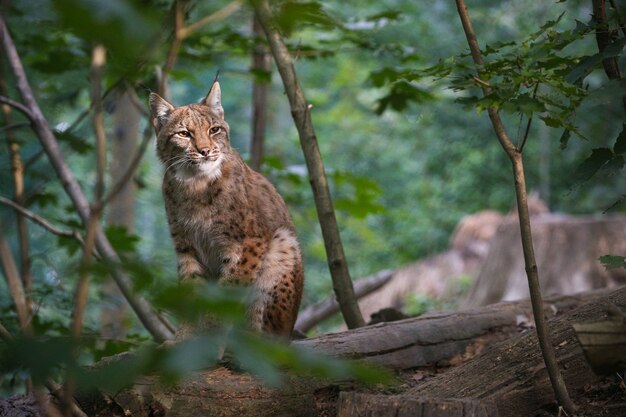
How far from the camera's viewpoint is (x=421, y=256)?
14.8 meters

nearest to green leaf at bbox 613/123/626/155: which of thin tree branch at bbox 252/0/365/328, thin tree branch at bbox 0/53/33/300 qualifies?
thin tree branch at bbox 252/0/365/328

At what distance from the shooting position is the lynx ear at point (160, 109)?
13.6ft

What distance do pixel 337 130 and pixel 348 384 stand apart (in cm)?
1470

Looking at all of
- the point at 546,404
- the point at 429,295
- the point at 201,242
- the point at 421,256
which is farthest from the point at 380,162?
the point at 546,404

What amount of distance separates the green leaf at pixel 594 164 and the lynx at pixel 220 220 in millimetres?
1804

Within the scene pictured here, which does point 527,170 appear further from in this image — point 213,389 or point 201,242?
point 213,389

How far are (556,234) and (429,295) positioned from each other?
6.16ft

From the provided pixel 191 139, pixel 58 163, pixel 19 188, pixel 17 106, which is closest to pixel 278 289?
pixel 191 139

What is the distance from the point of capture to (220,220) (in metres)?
4.28

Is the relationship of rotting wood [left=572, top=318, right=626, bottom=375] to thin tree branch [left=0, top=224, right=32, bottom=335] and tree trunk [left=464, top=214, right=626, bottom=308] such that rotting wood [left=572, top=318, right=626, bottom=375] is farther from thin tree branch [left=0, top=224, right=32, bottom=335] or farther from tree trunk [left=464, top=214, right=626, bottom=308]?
tree trunk [left=464, top=214, right=626, bottom=308]

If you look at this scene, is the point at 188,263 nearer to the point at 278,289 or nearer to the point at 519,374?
the point at 278,289

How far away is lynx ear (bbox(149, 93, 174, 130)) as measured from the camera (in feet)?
13.6

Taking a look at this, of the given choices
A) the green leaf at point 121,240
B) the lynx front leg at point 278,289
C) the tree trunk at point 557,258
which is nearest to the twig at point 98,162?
the lynx front leg at point 278,289

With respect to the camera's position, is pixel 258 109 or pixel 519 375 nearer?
pixel 519 375
